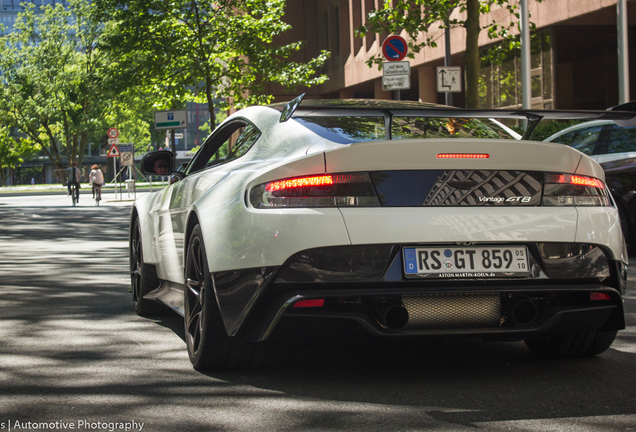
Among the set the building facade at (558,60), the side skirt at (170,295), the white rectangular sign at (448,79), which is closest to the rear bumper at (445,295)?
Result: the side skirt at (170,295)

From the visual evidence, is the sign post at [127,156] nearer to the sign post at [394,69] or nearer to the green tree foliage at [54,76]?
the green tree foliage at [54,76]

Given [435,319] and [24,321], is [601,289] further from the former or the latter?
[24,321]

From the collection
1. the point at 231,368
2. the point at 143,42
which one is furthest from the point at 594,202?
the point at 143,42

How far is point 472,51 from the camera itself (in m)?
15.5

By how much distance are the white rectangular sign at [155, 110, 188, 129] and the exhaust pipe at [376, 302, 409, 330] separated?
2094 cm

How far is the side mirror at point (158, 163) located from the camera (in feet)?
18.4

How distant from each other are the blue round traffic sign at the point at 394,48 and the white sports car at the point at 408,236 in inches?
471

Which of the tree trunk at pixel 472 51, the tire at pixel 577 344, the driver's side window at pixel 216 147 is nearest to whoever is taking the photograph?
the tire at pixel 577 344

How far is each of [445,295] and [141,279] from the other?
3.02m

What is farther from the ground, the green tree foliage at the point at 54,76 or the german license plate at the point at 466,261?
the green tree foliage at the point at 54,76

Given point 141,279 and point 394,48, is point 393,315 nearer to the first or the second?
point 141,279

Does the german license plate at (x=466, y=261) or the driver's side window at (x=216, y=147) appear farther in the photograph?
the driver's side window at (x=216, y=147)

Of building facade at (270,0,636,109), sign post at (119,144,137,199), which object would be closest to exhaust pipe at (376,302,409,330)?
building facade at (270,0,636,109)

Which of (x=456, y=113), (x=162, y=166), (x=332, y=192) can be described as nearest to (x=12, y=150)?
(x=162, y=166)
